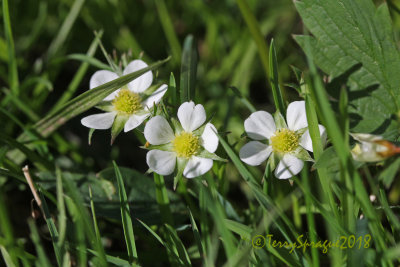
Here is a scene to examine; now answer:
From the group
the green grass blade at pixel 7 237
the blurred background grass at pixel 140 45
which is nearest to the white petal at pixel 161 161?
the green grass blade at pixel 7 237

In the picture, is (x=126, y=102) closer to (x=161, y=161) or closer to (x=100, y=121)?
(x=100, y=121)

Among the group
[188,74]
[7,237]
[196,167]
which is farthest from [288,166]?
[7,237]

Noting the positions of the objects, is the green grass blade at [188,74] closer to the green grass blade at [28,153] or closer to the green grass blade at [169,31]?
the green grass blade at [28,153]

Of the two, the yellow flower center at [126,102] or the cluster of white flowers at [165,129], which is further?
the yellow flower center at [126,102]

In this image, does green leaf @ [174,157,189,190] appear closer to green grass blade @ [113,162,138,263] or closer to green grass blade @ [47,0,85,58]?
green grass blade @ [113,162,138,263]

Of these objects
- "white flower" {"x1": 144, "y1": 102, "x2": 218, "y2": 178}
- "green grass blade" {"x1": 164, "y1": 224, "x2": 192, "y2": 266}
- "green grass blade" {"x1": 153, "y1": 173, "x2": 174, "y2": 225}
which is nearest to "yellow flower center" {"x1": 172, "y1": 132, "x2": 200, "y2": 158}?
"white flower" {"x1": 144, "y1": 102, "x2": 218, "y2": 178}

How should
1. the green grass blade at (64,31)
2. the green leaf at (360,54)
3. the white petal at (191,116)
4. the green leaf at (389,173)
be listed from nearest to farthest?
the green leaf at (389,173), the white petal at (191,116), the green leaf at (360,54), the green grass blade at (64,31)
